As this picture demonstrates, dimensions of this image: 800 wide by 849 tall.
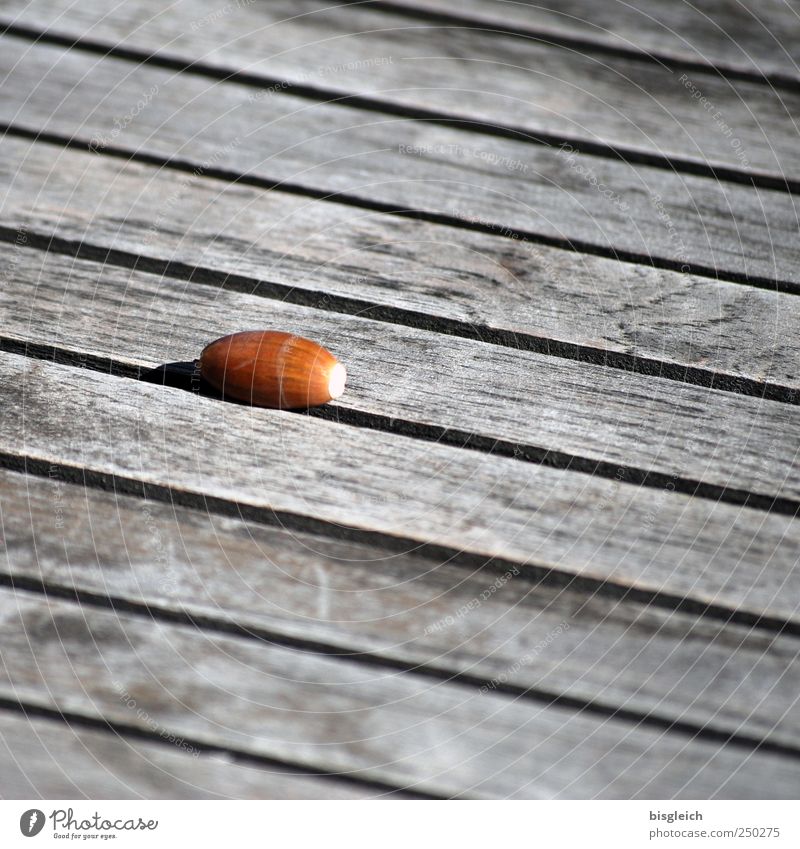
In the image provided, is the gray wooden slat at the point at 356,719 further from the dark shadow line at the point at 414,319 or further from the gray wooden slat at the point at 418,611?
the dark shadow line at the point at 414,319

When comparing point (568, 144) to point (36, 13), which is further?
point (36, 13)

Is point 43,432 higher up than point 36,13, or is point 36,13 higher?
point 36,13

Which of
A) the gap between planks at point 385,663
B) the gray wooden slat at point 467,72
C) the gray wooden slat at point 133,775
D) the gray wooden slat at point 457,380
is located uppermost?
the gray wooden slat at point 467,72

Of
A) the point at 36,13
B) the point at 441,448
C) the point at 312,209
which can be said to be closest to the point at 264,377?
the point at 441,448

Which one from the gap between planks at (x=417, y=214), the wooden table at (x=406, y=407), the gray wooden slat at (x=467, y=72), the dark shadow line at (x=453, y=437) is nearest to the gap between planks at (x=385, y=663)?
the wooden table at (x=406, y=407)

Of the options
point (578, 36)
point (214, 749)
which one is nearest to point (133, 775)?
point (214, 749)

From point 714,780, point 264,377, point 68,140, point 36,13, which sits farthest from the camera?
point 36,13

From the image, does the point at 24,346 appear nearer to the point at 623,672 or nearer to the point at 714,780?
the point at 623,672
